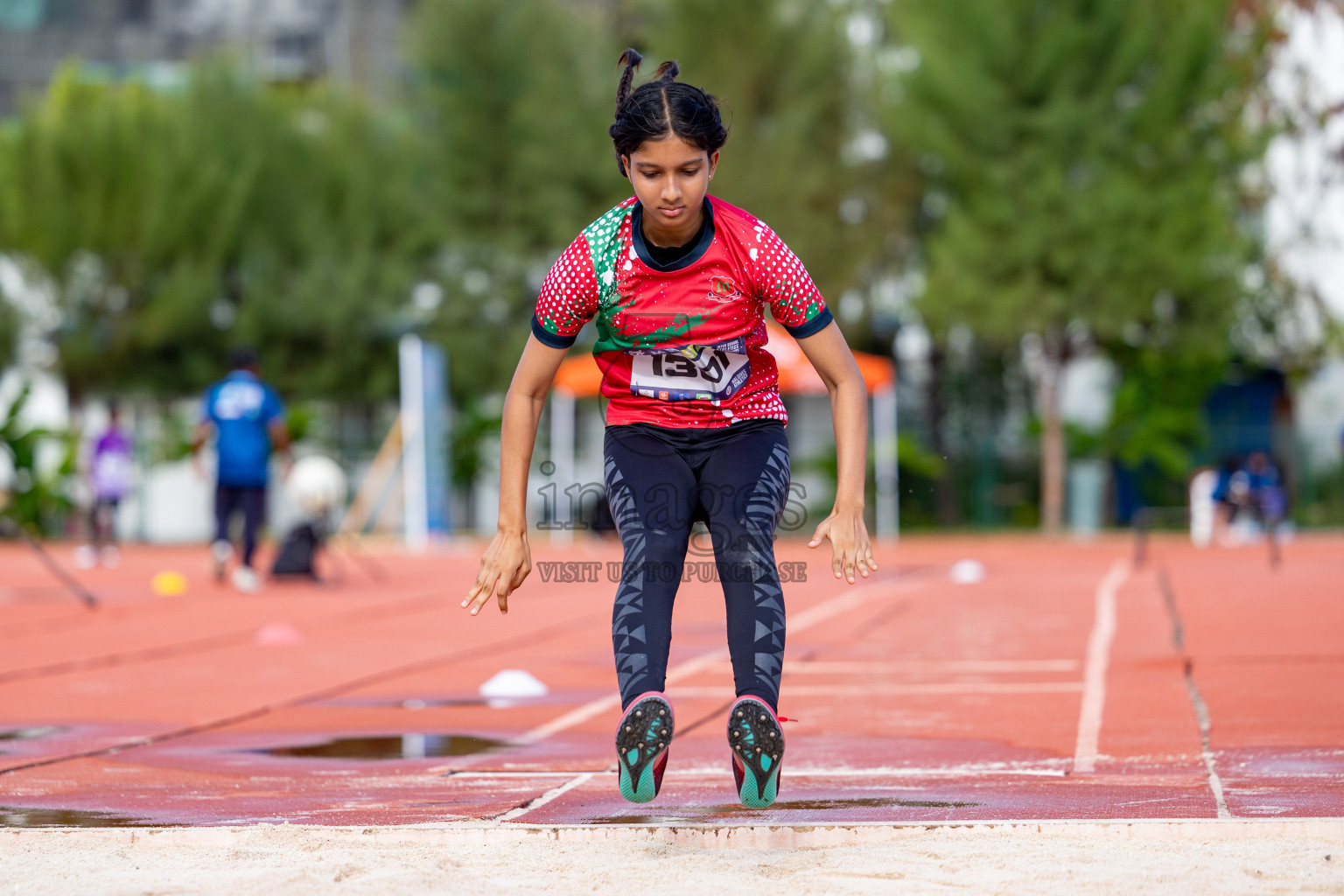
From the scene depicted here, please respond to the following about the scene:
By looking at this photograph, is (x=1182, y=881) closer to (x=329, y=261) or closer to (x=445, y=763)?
(x=445, y=763)

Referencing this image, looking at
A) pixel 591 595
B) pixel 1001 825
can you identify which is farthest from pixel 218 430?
pixel 1001 825

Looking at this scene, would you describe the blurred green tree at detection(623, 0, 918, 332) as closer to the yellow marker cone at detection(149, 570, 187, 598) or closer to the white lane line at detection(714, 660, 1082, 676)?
the yellow marker cone at detection(149, 570, 187, 598)

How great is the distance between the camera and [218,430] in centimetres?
1413

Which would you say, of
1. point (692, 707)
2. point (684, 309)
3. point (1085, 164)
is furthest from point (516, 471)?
point (1085, 164)

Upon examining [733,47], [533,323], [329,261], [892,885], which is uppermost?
[733,47]

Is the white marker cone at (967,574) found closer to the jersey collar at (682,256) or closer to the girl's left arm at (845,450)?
the girl's left arm at (845,450)

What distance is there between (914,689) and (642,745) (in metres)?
3.70

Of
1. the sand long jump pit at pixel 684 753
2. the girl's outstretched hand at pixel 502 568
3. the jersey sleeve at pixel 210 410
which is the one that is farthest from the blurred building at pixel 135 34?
the girl's outstretched hand at pixel 502 568

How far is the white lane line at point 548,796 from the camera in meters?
4.18

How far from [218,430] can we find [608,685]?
7496 millimetres

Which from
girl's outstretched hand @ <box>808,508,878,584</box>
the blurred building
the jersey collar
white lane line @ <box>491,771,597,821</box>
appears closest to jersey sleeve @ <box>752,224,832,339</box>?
the jersey collar

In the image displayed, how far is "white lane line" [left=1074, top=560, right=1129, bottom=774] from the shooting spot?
522cm

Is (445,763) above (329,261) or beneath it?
beneath

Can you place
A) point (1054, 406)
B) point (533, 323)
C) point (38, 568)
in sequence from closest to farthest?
point (533, 323)
point (38, 568)
point (1054, 406)
